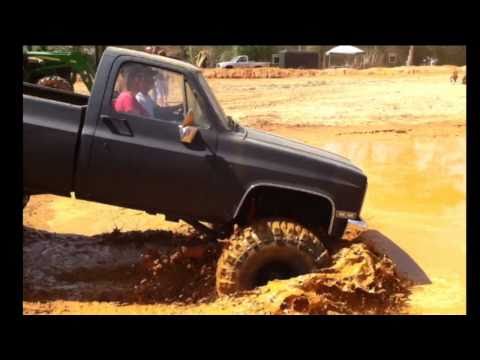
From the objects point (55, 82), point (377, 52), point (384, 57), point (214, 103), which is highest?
point (377, 52)

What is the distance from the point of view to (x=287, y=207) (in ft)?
17.4

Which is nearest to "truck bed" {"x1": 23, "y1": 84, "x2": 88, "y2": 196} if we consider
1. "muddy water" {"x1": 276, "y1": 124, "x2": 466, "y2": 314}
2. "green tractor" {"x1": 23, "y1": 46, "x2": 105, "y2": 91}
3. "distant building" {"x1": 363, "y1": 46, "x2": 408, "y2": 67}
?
"muddy water" {"x1": 276, "y1": 124, "x2": 466, "y2": 314}

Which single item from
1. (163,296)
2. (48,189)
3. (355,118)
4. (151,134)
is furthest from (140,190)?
(355,118)

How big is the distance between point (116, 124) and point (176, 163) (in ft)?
2.07

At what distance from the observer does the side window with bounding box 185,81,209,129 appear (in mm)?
4996

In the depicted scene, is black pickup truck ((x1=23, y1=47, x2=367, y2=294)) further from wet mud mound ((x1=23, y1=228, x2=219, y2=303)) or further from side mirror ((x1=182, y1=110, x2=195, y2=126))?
wet mud mound ((x1=23, y1=228, x2=219, y2=303))

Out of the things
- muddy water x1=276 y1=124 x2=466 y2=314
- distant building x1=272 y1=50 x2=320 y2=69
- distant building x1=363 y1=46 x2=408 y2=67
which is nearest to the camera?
muddy water x1=276 y1=124 x2=466 y2=314

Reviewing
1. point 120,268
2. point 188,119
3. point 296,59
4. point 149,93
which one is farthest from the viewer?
point 296,59

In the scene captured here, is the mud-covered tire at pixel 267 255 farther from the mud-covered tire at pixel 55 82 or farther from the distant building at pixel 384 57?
the distant building at pixel 384 57

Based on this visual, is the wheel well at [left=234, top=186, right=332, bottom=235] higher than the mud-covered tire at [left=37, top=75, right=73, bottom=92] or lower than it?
lower

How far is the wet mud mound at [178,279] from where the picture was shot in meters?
4.84

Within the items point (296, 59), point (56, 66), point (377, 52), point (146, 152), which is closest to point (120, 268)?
point (146, 152)

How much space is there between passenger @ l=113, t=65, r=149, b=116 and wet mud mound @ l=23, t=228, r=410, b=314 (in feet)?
4.98

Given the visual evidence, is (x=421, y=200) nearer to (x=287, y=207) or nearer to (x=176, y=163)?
(x=287, y=207)
